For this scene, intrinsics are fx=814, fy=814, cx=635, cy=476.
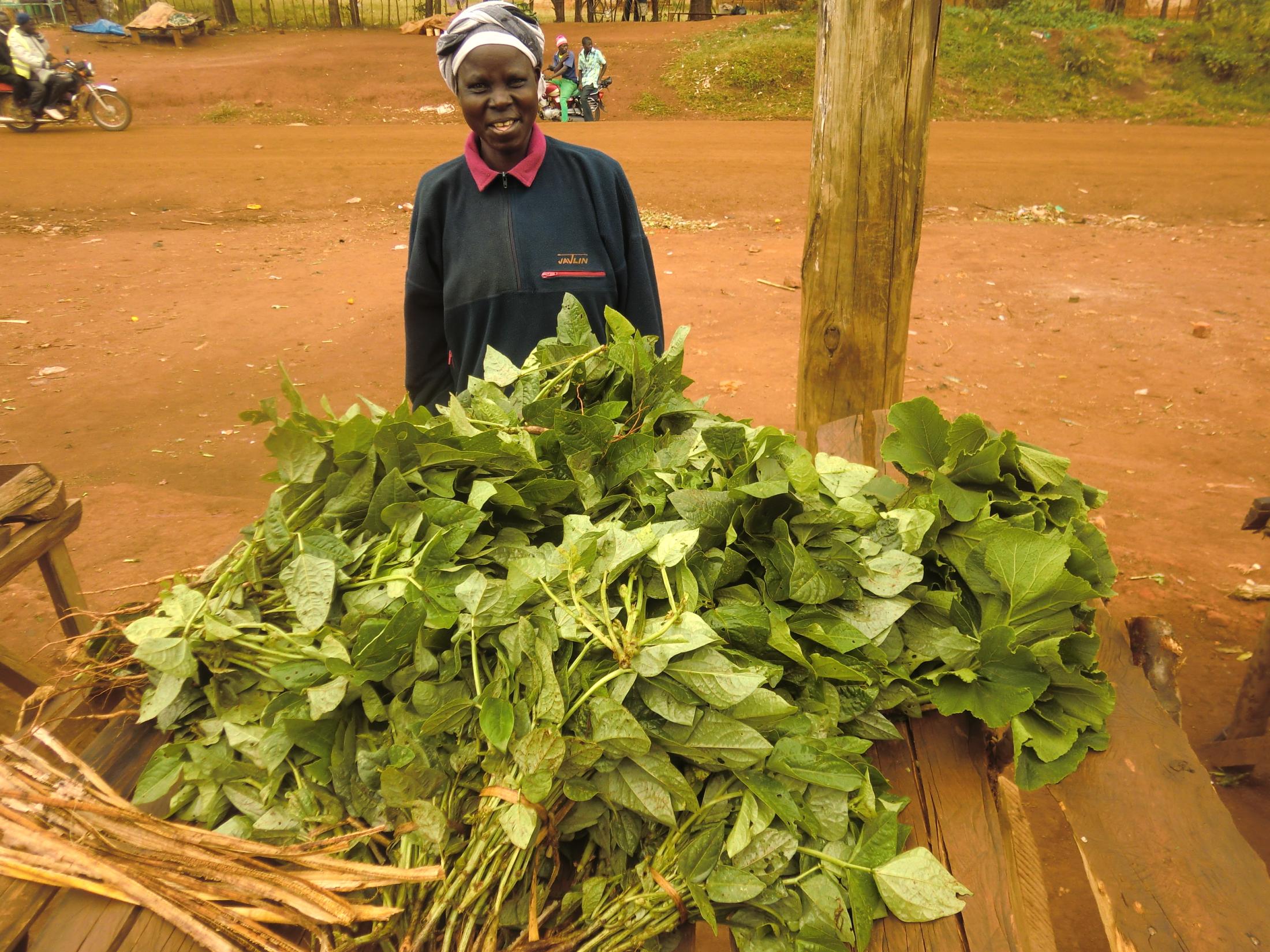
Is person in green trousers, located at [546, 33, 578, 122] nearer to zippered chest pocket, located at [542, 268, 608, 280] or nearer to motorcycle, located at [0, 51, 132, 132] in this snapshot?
motorcycle, located at [0, 51, 132, 132]

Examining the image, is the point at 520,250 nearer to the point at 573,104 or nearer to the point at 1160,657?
the point at 1160,657

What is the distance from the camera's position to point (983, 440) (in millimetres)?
1561

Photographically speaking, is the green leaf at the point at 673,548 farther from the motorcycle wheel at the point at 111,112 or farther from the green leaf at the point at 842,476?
the motorcycle wheel at the point at 111,112

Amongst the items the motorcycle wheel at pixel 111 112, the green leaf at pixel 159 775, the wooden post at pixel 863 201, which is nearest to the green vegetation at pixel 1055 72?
the motorcycle wheel at pixel 111 112

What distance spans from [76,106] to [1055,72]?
1515cm

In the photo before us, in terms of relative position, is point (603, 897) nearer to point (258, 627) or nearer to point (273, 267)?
point (258, 627)

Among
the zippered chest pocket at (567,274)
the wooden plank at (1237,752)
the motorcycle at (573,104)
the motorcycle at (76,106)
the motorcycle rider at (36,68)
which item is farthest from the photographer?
the motorcycle at (573,104)

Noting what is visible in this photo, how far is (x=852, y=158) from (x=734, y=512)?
4.80 ft

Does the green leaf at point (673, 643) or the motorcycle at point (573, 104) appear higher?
the motorcycle at point (573, 104)

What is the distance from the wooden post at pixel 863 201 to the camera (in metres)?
2.26

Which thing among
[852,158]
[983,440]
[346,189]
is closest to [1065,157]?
[346,189]

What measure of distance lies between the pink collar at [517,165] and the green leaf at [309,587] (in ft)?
4.50

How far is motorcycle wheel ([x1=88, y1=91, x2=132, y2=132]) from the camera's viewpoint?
37.7 feet

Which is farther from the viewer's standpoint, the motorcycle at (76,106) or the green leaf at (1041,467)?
the motorcycle at (76,106)
